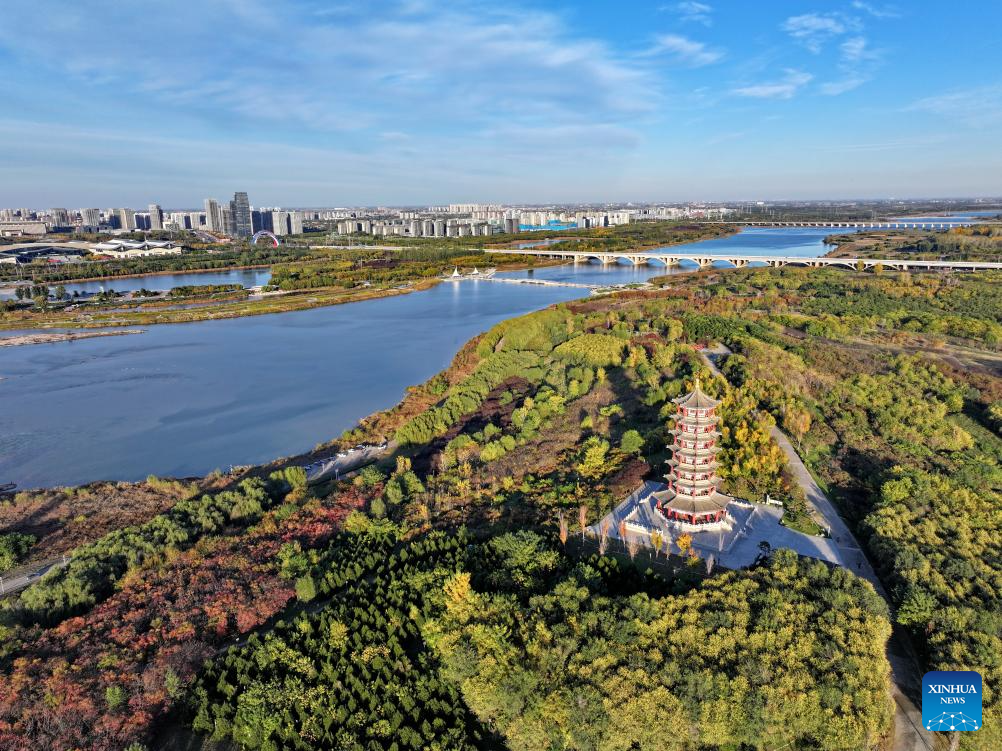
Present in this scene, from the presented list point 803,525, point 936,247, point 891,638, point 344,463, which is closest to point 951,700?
point 891,638

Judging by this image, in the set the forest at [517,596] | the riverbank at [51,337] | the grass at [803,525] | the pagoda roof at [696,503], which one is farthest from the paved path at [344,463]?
the riverbank at [51,337]

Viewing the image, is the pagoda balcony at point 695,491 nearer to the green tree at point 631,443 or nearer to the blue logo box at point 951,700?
the green tree at point 631,443

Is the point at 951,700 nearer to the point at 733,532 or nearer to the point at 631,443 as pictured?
the point at 733,532

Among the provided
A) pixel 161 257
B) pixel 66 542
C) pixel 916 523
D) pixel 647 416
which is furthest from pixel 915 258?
pixel 161 257

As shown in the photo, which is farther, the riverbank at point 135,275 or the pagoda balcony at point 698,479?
Result: the riverbank at point 135,275

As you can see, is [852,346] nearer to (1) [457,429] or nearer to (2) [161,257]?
(1) [457,429]
